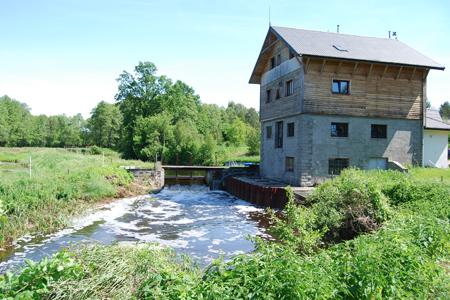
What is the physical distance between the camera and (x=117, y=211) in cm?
1947

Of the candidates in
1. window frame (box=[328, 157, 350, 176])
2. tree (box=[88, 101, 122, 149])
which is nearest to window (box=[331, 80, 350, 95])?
window frame (box=[328, 157, 350, 176])

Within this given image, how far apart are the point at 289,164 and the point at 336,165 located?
10.1 feet

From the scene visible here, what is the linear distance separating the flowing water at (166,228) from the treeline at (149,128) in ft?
68.8

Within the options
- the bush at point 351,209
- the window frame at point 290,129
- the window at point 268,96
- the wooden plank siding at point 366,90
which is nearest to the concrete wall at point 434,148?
the wooden plank siding at point 366,90

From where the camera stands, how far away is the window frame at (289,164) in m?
23.9

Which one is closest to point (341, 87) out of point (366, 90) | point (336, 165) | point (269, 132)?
point (366, 90)

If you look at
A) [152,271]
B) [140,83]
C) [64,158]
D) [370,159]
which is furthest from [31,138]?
[152,271]

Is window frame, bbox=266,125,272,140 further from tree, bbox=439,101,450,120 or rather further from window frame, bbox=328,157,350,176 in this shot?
tree, bbox=439,101,450,120

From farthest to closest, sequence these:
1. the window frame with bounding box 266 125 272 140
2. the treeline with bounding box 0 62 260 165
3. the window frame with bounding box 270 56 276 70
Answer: the treeline with bounding box 0 62 260 165, the window frame with bounding box 266 125 272 140, the window frame with bounding box 270 56 276 70

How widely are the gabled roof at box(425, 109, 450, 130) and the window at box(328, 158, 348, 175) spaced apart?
6386mm

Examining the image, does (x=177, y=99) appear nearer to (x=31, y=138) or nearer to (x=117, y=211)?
(x=117, y=211)

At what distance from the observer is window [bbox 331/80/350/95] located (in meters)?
22.7

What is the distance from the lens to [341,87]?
2277cm

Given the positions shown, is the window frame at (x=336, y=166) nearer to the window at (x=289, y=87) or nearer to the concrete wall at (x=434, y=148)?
the window at (x=289, y=87)
